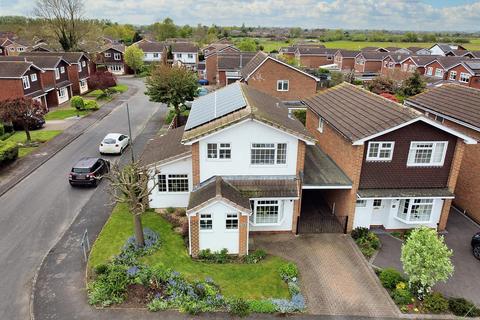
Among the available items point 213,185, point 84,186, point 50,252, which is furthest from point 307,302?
point 84,186

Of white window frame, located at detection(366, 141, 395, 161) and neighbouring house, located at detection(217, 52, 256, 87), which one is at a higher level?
white window frame, located at detection(366, 141, 395, 161)

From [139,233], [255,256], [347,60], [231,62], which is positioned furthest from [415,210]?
[347,60]

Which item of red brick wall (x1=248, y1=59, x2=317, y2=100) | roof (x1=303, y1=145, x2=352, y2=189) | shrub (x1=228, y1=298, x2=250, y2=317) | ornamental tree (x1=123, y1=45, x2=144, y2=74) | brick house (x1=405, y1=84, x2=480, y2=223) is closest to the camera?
shrub (x1=228, y1=298, x2=250, y2=317)

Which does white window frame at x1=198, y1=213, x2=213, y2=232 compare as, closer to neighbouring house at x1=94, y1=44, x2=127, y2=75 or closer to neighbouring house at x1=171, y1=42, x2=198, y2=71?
neighbouring house at x1=94, y1=44, x2=127, y2=75

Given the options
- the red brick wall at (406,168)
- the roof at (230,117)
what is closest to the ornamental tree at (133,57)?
the roof at (230,117)

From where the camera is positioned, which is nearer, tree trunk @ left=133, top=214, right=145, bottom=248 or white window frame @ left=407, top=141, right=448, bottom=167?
tree trunk @ left=133, top=214, right=145, bottom=248

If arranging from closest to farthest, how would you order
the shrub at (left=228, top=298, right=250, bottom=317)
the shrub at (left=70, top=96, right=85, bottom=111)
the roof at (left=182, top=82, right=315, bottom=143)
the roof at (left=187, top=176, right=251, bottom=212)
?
1. the shrub at (left=228, top=298, right=250, bottom=317)
2. the roof at (left=187, top=176, right=251, bottom=212)
3. the roof at (left=182, top=82, right=315, bottom=143)
4. the shrub at (left=70, top=96, right=85, bottom=111)

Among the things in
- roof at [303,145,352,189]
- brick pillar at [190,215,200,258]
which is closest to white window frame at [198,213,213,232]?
brick pillar at [190,215,200,258]

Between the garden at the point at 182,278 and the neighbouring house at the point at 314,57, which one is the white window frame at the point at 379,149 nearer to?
the garden at the point at 182,278

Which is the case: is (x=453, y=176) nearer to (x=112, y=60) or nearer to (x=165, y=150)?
(x=165, y=150)
